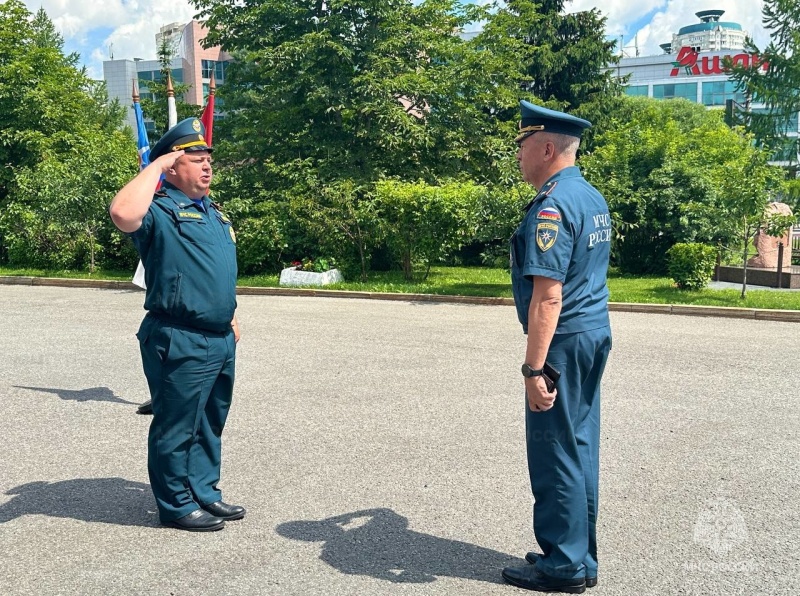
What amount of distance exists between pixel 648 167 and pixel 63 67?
18.7 meters

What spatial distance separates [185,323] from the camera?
3.77 metres

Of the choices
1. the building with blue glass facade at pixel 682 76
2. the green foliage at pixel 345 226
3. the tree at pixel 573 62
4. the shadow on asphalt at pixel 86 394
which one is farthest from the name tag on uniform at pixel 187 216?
the building with blue glass facade at pixel 682 76

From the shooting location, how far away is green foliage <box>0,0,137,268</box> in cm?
1911

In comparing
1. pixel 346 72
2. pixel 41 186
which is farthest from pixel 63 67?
pixel 346 72

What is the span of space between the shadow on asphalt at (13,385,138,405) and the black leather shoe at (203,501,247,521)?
291 centimetres

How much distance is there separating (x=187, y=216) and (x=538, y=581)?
7.59 feet

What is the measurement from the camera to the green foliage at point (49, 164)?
19.1 m

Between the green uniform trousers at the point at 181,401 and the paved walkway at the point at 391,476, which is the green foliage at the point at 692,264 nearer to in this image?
the paved walkway at the point at 391,476

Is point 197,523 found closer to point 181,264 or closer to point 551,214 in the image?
point 181,264

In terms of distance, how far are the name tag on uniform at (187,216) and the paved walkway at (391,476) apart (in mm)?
1551

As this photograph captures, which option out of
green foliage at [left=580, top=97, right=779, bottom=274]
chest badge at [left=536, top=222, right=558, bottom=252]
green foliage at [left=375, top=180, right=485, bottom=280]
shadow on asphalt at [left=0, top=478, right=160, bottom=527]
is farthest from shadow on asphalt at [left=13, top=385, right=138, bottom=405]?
green foliage at [left=580, top=97, right=779, bottom=274]

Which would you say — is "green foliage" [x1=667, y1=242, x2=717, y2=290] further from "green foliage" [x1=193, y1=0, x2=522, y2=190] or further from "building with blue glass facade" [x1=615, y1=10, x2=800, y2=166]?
"building with blue glass facade" [x1=615, y1=10, x2=800, y2=166]

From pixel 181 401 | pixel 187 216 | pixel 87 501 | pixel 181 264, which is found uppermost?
pixel 187 216

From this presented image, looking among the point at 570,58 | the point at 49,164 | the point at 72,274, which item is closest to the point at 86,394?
the point at 72,274
